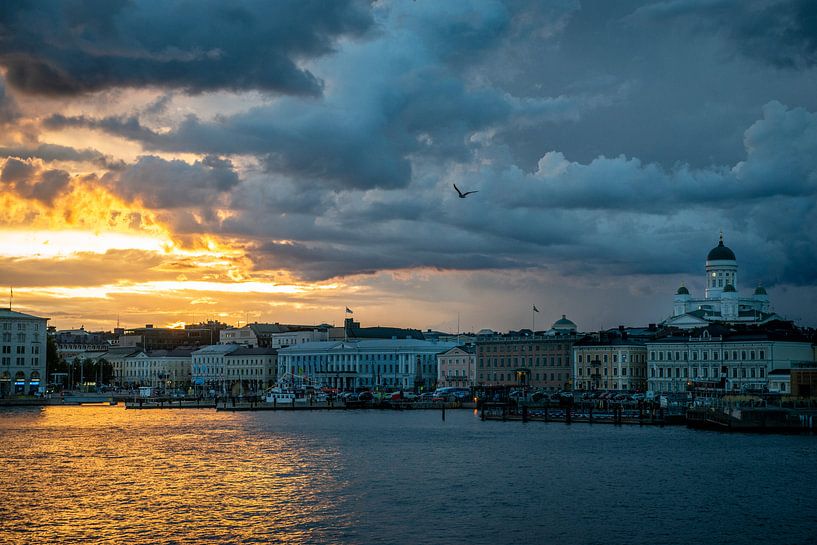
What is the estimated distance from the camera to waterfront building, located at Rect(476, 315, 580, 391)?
14325 cm

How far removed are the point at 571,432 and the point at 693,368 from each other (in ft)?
154

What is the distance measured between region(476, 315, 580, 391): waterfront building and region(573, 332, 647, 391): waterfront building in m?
2.54

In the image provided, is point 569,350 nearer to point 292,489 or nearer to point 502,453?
point 502,453

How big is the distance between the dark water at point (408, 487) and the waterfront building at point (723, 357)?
39559 mm

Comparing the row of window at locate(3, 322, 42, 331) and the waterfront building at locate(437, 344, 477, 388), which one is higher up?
the row of window at locate(3, 322, 42, 331)

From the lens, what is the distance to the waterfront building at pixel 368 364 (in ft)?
568

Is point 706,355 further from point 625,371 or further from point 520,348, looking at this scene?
point 520,348

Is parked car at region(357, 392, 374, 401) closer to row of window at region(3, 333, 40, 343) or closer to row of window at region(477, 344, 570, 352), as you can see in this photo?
row of window at region(477, 344, 570, 352)

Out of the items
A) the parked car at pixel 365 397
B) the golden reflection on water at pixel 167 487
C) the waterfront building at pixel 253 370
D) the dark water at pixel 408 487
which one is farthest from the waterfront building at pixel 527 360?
the golden reflection on water at pixel 167 487

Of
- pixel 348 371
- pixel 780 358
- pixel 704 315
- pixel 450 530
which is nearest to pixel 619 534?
pixel 450 530

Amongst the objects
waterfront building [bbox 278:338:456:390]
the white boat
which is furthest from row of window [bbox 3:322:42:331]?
the white boat

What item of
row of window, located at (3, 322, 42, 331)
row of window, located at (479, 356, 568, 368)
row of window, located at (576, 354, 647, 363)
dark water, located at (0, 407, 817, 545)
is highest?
row of window, located at (3, 322, 42, 331)

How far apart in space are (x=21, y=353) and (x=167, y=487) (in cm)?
11010

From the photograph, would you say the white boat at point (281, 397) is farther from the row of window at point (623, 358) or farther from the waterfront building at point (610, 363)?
the row of window at point (623, 358)
